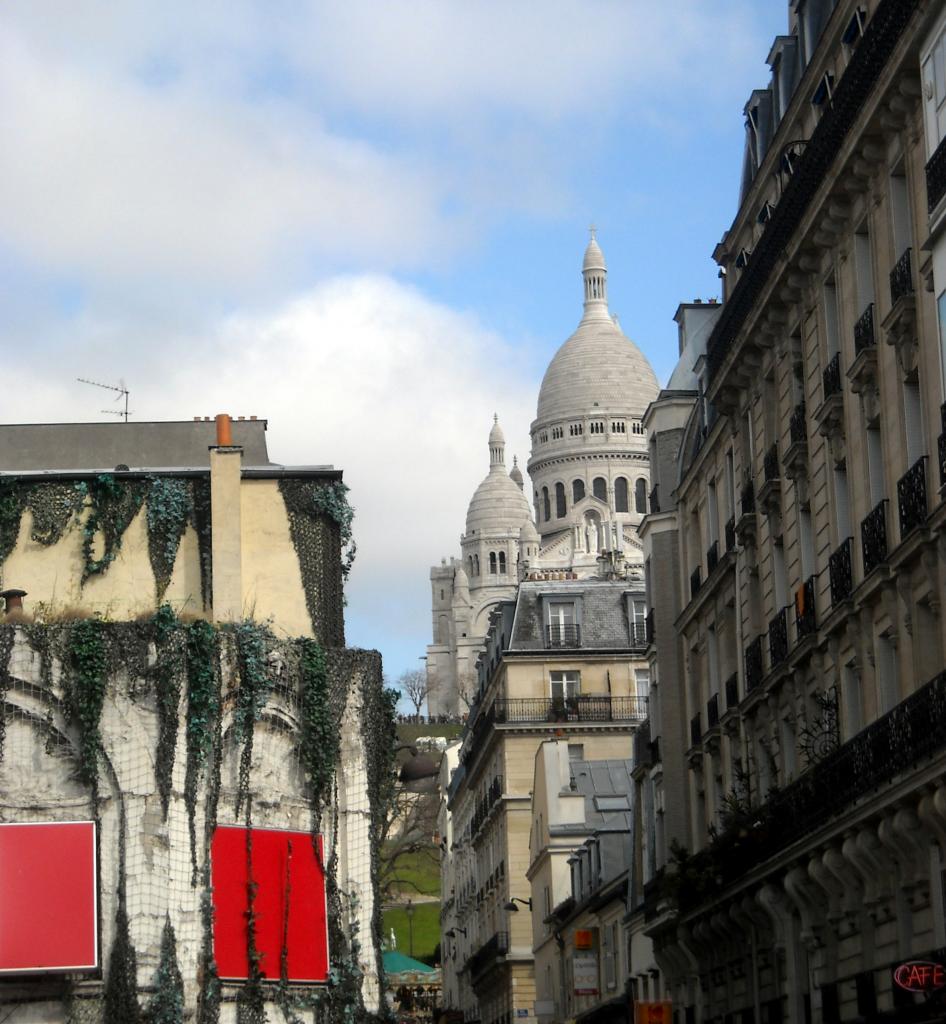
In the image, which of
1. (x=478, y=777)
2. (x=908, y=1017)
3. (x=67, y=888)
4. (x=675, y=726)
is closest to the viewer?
(x=908, y=1017)

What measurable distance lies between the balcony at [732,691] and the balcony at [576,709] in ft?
96.3

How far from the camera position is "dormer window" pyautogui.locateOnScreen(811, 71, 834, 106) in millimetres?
31578

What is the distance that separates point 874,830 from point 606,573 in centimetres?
5919

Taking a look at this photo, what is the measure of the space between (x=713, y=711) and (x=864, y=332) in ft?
47.6

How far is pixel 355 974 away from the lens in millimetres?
34844

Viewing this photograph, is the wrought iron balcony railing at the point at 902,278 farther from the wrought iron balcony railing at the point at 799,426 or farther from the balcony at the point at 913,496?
the wrought iron balcony railing at the point at 799,426

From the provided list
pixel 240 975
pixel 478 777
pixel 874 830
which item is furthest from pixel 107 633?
pixel 478 777

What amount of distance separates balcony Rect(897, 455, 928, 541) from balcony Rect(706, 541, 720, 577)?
1418 centimetres

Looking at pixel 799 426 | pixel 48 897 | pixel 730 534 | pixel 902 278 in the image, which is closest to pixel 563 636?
pixel 730 534

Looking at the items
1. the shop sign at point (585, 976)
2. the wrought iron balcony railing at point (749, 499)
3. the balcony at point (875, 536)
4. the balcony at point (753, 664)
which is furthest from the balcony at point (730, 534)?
the shop sign at point (585, 976)

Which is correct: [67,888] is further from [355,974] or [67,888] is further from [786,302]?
[786,302]

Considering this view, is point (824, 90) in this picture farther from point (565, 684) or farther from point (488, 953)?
point (488, 953)

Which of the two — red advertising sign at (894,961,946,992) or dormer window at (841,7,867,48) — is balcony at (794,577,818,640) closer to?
dormer window at (841,7,867,48)

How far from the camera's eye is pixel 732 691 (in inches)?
1560
